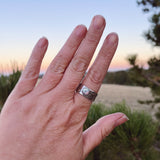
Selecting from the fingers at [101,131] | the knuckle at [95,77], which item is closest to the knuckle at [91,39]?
the knuckle at [95,77]

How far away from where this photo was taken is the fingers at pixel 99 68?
900 mm

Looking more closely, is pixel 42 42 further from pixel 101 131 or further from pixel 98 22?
pixel 101 131

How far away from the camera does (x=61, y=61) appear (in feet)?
3.10

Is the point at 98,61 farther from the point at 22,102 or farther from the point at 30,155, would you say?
the point at 30,155

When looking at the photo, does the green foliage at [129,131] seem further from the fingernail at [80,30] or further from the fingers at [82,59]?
the fingernail at [80,30]

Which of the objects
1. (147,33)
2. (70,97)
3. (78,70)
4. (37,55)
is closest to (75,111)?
(70,97)

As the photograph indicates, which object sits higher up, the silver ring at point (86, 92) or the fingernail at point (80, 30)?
the fingernail at point (80, 30)

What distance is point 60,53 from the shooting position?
94 centimetres

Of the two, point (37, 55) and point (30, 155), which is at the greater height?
point (37, 55)

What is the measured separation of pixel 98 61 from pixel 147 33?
2.57 metres

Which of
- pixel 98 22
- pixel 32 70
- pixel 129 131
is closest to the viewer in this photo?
pixel 98 22

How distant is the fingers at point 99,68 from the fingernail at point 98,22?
0.07 metres

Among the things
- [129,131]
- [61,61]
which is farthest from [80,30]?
[129,131]

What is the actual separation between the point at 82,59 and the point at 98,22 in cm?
19
